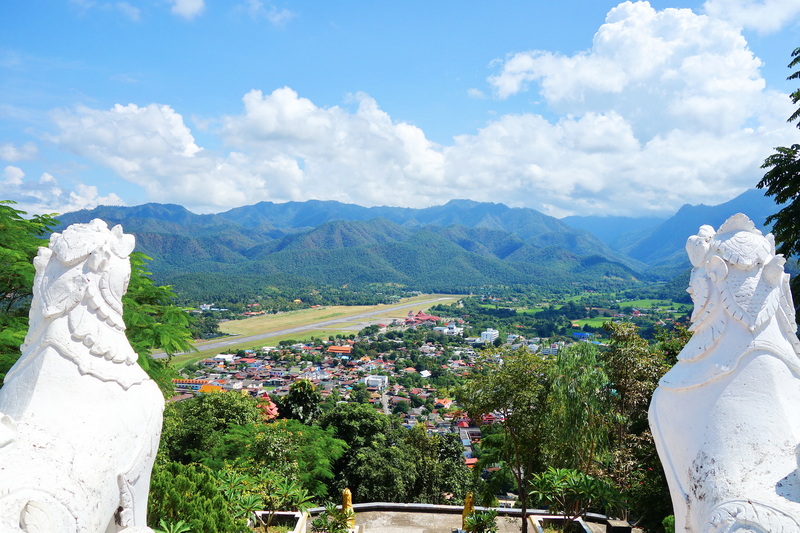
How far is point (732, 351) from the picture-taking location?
3402mm

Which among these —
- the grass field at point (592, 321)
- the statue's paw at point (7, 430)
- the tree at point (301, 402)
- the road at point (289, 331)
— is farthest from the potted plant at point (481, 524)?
the grass field at point (592, 321)

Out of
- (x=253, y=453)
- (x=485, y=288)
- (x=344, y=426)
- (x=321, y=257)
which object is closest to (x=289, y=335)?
(x=344, y=426)

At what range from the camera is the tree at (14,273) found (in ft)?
21.8

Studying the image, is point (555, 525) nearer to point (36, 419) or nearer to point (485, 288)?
point (36, 419)

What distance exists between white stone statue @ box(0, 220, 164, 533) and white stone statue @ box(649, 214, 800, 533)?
3779mm

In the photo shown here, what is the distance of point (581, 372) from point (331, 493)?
31.7 feet

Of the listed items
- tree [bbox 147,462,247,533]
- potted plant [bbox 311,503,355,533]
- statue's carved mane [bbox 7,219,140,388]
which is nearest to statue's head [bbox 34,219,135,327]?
statue's carved mane [bbox 7,219,140,388]

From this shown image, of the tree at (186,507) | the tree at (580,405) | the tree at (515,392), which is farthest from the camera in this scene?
the tree at (515,392)

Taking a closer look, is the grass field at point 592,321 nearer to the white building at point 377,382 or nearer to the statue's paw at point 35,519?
the white building at point 377,382

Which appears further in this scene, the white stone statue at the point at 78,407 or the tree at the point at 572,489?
the tree at the point at 572,489

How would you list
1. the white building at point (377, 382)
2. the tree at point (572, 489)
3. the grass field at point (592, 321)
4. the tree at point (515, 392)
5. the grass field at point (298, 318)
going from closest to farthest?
the tree at point (572, 489) < the tree at point (515, 392) < the white building at point (377, 382) < the grass field at point (592, 321) < the grass field at point (298, 318)

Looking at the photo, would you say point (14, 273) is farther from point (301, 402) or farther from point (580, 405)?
point (301, 402)

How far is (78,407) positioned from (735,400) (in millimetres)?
4434

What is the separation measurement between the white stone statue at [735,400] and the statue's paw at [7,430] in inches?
169
